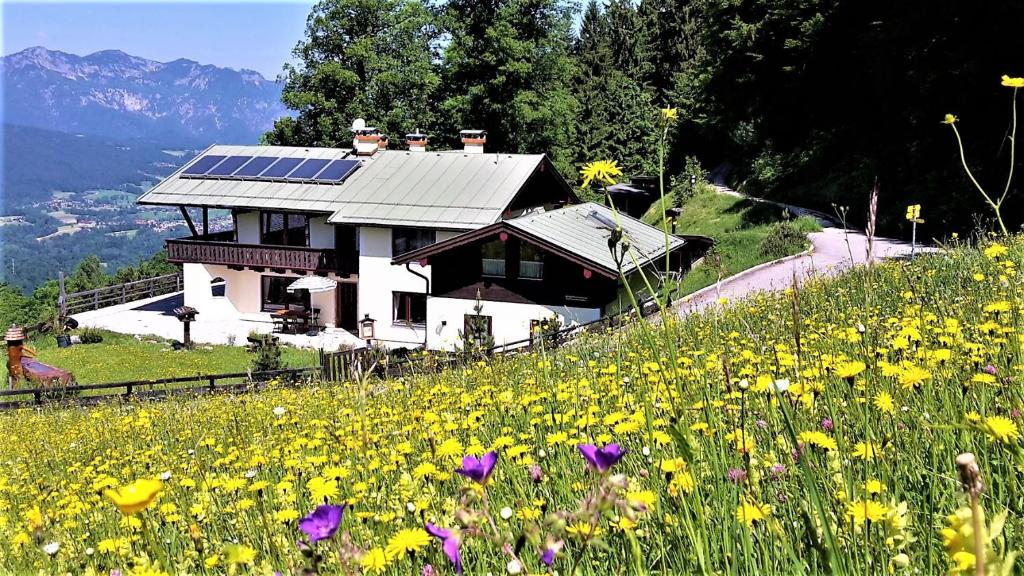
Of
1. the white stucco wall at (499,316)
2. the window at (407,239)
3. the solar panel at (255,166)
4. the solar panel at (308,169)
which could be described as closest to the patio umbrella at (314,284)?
the window at (407,239)

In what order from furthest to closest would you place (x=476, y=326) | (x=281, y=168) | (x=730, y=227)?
(x=730, y=227) → (x=281, y=168) → (x=476, y=326)

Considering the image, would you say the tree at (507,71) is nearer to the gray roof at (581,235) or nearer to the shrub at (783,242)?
the shrub at (783,242)

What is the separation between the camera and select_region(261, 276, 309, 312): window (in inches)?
1315

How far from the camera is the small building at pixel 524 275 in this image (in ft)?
78.3

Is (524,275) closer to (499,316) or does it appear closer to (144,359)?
(499,316)

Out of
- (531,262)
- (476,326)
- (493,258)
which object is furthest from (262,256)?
(476,326)

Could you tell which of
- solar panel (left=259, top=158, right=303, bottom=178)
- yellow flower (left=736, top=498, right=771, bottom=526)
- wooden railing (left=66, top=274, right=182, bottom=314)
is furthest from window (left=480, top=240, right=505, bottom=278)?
yellow flower (left=736, top=498, right=771, bottom=526)

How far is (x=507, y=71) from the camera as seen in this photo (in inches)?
1844

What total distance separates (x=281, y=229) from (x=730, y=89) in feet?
74.5

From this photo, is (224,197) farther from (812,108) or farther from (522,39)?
(812,108)

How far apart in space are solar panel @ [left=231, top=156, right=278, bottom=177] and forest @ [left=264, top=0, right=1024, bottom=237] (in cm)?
1436

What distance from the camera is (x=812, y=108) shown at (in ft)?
124

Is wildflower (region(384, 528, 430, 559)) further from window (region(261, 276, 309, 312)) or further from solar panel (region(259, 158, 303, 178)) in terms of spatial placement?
solar panel (region(259, 158, 303, 178))

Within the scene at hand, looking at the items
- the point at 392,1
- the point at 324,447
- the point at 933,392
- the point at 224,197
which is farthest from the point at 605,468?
the point at 392,1
